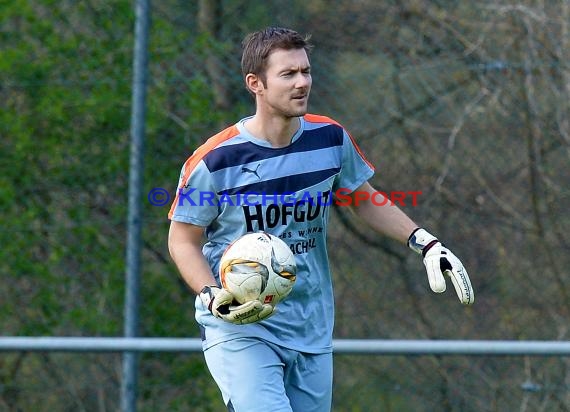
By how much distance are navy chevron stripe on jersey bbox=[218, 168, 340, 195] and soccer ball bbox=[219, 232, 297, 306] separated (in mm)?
213

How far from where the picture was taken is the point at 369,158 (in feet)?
16.3

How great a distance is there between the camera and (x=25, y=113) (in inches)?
200

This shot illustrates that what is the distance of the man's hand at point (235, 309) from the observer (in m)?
2.92

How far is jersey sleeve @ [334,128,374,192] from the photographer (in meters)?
3.44

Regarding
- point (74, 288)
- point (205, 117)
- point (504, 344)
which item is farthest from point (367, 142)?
point (74, 288)

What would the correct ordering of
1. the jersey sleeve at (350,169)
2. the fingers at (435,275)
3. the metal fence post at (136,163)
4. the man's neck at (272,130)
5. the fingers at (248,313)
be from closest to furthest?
the fingers at (248,313)
the fingers at (435,275)
the man's neck at (272,130)
the jersey sleeve at (350,169)
the metal fence post at (136,163)

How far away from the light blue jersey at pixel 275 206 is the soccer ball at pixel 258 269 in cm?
21

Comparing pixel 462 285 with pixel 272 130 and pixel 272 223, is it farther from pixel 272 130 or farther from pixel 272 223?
pixel 272 130

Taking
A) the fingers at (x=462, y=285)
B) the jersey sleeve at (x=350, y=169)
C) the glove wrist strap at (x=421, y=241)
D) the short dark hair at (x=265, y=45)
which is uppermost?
the short dark hair at (x=265, y=45)

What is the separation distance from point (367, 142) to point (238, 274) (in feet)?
7.08

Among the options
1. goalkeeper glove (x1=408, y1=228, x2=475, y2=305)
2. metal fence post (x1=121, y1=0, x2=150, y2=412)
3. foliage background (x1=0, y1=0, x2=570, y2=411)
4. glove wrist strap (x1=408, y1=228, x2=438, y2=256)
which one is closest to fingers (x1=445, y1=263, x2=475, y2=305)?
goalkeeper glove (x1=408, y1=228, x2=475, y2=305)

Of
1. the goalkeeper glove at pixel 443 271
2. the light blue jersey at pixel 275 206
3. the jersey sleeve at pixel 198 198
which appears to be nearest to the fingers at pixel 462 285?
the goalkeeper glove at pixel 443 271

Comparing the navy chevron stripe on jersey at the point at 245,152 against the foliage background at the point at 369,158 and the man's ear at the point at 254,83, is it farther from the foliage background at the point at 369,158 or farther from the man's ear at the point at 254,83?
the foliage background at the point at 369,158

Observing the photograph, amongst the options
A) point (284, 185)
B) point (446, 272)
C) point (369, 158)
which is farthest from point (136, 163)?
point (446, 272)
